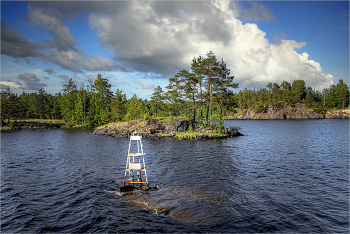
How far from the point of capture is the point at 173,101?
58500 mm

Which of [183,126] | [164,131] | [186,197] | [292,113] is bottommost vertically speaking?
[186,197]

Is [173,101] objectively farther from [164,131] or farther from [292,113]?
[292,113]

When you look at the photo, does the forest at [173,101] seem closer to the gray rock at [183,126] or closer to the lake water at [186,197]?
the gray rock at [183,126]

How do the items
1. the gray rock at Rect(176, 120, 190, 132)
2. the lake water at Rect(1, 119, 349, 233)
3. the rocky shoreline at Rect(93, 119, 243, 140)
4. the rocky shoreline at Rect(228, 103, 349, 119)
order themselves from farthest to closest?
the rocky shoreline at Rect(228, 103, 349, 119) < the gray rock at Rect(176, 120, 190, 132) < the rocky shoreline at Rect(93, 119, 243, 140) < the lake water at Rect(1, 119, 349, 233)

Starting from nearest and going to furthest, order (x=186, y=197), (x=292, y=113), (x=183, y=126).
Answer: (x=186, y=197), (x=183, y=126), (x=292, y=113)

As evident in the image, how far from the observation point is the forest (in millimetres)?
54094

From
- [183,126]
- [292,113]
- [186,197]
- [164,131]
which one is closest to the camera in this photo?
[186,197]

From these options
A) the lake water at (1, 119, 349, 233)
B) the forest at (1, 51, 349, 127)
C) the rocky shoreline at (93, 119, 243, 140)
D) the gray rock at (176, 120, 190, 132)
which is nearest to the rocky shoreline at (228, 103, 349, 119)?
the forest at (1, 51, 349, 127)

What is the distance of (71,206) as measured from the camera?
1371 cm

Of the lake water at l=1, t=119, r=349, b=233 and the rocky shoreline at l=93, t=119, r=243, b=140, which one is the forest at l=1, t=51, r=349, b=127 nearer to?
the rocky shoreline at l=93, t=119, r=243, b=140

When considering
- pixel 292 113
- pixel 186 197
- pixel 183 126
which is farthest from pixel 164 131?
pixel 292 113

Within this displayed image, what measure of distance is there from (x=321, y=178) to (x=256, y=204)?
9.78m

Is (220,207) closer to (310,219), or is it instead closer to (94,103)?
(310,219)

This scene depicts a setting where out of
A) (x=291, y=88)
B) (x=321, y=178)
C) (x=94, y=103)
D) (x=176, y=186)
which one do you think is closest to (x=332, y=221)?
(x=321, y=178)
